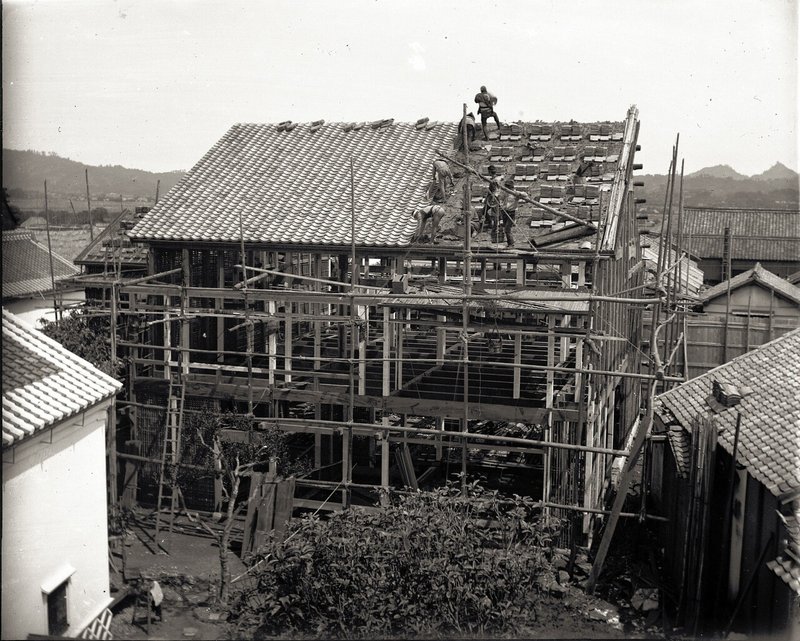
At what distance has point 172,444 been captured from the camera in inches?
674

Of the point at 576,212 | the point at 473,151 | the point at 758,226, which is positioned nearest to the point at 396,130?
the point at 473,151

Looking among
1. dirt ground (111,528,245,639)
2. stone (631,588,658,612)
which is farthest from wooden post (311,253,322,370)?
stone (631,588,658,612)

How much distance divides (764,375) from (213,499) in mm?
10348

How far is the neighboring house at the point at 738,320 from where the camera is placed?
74.3ft

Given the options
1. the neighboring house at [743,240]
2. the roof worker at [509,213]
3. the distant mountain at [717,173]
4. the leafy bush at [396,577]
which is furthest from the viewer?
the neighboring house at [743,240]

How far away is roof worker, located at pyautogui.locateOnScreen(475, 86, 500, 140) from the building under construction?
0.39 metres

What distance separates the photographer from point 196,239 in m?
17.7

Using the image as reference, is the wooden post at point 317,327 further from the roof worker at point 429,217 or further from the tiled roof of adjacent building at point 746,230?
the tiled roof of adjacent building at point 746,230

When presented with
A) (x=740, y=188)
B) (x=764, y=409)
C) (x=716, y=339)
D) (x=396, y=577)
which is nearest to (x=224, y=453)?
(x=396, y=577)

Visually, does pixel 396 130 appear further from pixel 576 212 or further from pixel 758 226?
pixel 758 226

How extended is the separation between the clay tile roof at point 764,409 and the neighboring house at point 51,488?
8.49m

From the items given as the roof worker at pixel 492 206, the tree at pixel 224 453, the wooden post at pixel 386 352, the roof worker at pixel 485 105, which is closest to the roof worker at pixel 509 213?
the roof worker at pixel 492 206

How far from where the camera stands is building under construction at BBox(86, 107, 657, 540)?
14945 mm

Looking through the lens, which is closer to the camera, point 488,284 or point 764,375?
point 764,375
